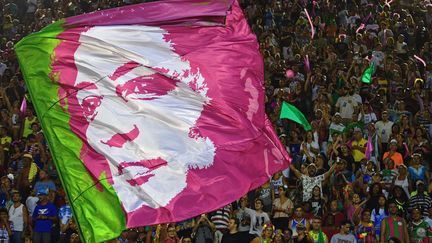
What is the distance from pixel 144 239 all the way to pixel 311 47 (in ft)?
27.4

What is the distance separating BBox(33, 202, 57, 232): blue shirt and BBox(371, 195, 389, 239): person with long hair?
Answer: 6.05 meters

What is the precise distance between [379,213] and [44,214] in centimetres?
634

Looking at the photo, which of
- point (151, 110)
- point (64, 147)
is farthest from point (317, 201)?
point (64, 147)

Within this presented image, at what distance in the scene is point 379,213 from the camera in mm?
19547

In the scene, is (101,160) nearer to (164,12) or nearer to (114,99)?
(114,99)

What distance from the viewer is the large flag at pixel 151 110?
11.1 meters

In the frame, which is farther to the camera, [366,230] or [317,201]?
[317,201]

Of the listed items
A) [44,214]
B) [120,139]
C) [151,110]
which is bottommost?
[44,214]

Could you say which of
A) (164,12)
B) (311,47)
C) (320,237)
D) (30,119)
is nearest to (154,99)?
(164,12)

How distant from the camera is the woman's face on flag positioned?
1126 cm

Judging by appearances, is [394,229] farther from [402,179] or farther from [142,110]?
[142,110]

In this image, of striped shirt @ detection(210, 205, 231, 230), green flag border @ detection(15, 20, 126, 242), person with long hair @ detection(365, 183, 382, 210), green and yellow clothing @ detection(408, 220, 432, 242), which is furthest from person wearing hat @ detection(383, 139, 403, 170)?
green flag border @ detection(15, 20, 126, 242)

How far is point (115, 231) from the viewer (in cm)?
1070

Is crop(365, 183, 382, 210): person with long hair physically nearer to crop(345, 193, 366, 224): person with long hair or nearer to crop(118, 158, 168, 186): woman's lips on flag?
crop(345, 193, 366, 224): person with long hair
